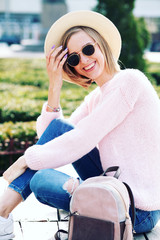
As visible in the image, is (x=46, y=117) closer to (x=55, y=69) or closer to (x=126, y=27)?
(x=55, y=69)

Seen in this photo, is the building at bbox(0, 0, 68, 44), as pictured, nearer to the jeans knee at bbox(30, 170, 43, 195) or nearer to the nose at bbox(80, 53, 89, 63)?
the nose at bbox(80, 53, 89, 63)

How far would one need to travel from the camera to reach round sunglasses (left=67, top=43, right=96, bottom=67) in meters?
2.31

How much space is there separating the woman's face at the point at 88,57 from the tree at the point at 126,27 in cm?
632

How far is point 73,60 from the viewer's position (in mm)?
2369

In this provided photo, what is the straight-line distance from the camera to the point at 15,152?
3.75 m

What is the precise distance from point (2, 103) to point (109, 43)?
3172mm

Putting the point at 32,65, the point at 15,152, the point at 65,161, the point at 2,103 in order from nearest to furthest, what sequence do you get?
the point at 65,161, the point at 15,152, the point at 2,103, the point at 32,65

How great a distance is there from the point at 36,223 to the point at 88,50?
3.99 feet

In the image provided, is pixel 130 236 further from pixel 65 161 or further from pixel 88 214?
pixel 65 161

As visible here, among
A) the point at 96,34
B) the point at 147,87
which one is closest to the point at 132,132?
the point at 147,87

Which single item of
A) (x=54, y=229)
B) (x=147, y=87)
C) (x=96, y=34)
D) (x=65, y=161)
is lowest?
(x=54, y=229)

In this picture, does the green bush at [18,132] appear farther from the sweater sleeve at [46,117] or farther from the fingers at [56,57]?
the fingers at [56,57]

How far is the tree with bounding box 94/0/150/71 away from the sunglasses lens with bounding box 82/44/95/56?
6388 millimetres

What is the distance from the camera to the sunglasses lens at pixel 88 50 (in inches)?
90.9
